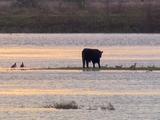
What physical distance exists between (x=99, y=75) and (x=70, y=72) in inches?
74.4

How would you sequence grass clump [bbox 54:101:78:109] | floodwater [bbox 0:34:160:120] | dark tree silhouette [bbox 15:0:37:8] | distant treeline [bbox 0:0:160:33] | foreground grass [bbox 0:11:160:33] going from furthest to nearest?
dark tree silhouette [bbox 15:0:37:8]
distant treeline [bbox 0:0:160:33]
foreground grass [bbox 0:11:160:33]
grass clump [bbox 54:101:78:109]
floodwater [bbox 0:34:160:120]

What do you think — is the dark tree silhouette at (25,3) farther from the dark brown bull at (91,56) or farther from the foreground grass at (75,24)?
the dark brown bull at (91,56)

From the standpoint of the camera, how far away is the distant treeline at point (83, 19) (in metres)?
99.1

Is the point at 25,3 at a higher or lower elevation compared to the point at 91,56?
higher

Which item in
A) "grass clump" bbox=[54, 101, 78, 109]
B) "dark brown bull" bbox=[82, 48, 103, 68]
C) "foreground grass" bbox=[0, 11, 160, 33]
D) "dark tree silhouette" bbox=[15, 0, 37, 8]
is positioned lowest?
"grass clump" bbox=[54, 101, 78, 109]

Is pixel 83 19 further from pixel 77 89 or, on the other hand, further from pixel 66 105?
pixel 66 105

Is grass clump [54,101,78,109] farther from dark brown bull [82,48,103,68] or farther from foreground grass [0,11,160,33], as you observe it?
foreground grass [0,11,160,33]

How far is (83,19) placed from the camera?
101875 millimetres

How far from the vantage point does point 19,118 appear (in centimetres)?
3188

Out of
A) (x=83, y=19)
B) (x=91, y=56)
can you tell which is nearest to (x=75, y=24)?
(x=83, y=19)

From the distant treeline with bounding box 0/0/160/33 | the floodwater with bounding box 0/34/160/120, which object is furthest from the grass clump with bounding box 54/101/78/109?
the distant treeline with bounding box 0/0/160/33

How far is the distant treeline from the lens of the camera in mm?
99062

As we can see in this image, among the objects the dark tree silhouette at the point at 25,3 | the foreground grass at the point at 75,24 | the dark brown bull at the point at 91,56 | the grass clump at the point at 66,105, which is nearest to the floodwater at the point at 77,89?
the grass clump at the point at 66,105

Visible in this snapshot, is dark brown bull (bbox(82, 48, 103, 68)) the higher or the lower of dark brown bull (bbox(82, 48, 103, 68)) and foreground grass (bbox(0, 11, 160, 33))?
the lower
